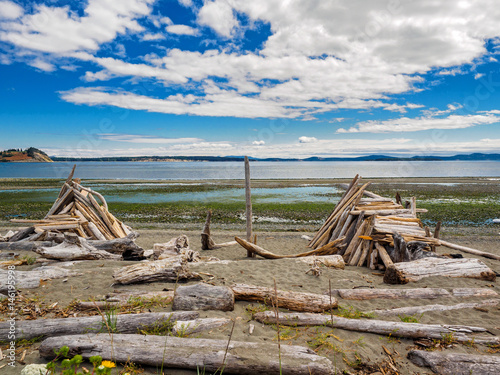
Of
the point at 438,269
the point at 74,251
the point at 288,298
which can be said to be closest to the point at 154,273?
the point at 288,298

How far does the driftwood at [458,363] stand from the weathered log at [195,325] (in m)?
2.73

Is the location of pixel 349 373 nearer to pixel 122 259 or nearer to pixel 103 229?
pixel 122 259

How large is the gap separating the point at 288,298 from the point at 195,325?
5.76ft

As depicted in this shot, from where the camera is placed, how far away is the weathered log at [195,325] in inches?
152

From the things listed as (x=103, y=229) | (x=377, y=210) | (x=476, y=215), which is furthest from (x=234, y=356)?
(x=476, y=215)

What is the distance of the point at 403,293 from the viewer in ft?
19.5

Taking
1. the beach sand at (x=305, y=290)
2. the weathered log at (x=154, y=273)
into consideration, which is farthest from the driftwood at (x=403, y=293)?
the weathered log at (x=154, y=273)

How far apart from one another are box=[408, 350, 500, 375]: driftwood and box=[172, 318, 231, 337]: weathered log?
8.96 feet

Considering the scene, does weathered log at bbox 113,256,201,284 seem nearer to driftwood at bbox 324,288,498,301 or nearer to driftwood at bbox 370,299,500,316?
driftwood at bbox 324,288,498,301

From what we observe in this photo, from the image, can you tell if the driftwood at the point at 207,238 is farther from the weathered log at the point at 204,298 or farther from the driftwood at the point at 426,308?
the driftwood at the point at 426,308

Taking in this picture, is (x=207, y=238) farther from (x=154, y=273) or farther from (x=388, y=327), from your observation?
(x=388, y=327)

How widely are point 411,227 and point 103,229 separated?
1101cm

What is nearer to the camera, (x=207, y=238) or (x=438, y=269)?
(x=438, y=269)

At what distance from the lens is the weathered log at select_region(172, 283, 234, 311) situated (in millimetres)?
4617
